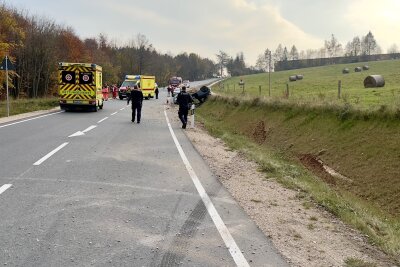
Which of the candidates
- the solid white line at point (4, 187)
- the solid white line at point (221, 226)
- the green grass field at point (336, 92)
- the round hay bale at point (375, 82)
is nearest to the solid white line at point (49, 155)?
the solid white line at point (4, 187)

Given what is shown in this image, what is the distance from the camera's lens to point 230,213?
6.14 m

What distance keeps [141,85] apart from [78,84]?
68.7ft

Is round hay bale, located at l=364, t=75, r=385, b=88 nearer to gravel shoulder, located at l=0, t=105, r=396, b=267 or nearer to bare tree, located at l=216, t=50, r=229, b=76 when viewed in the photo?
gravel shoulder, located at l=0, t=105, r=396, b=267

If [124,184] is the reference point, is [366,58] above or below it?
above

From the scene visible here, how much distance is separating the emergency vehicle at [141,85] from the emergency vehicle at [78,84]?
19131mm

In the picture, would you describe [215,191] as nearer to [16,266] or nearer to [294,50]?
[16,266]

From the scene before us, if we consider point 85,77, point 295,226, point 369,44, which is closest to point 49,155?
point 295,226

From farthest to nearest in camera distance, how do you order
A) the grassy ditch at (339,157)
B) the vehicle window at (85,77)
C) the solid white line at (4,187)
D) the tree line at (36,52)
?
the tree line at (36,52) → the vehicle window at (85,77) → the grassy ditch at (339,157) → the solid white line at (4,187)

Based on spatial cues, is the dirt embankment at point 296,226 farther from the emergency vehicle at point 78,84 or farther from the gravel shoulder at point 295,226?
the emergency vehicle at point 78,84

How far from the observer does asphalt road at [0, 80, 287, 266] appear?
→ 14.5ft

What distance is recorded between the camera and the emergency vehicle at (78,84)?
25875 mm

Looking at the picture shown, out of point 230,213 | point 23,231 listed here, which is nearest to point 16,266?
point 23,231

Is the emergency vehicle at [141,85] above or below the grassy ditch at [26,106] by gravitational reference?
above

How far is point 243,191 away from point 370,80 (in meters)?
30.0
